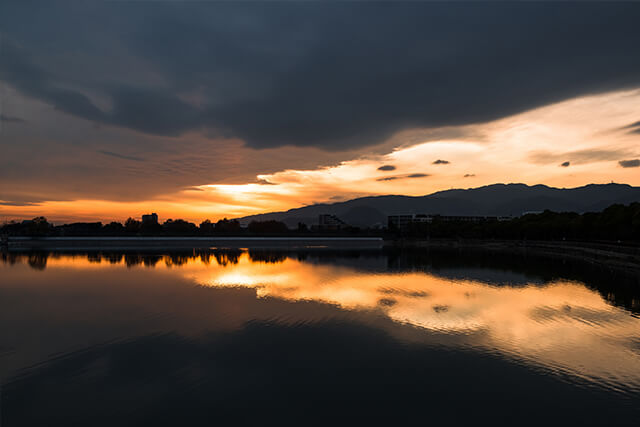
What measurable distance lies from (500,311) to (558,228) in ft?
339

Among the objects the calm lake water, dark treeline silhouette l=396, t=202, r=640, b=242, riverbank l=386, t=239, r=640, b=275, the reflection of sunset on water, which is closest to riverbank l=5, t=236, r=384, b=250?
dark treeline silhouette l=396, t=202, r=640, b=242

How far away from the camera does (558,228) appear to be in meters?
112

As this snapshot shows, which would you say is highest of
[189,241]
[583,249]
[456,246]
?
[189,241]

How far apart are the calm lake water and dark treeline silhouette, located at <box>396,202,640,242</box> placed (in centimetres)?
5136

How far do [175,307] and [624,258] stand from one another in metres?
67.0

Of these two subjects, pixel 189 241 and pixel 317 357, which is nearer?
pixel 317 357

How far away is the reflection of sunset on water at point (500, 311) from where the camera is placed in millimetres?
18938

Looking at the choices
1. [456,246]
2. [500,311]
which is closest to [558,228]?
[456,246]

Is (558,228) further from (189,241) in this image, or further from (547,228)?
(189,241)

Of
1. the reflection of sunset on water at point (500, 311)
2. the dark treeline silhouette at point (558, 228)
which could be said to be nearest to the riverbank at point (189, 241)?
the dark treeline silhouette at point (558, 228)

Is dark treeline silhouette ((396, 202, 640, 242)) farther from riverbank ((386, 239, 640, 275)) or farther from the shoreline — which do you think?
riverbank ((386, 239, 640, 275))

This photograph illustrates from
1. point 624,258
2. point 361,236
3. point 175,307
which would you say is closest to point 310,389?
point 175,307

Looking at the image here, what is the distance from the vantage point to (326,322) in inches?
1017

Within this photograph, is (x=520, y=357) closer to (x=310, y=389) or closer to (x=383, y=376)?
(x=383, y=376)
